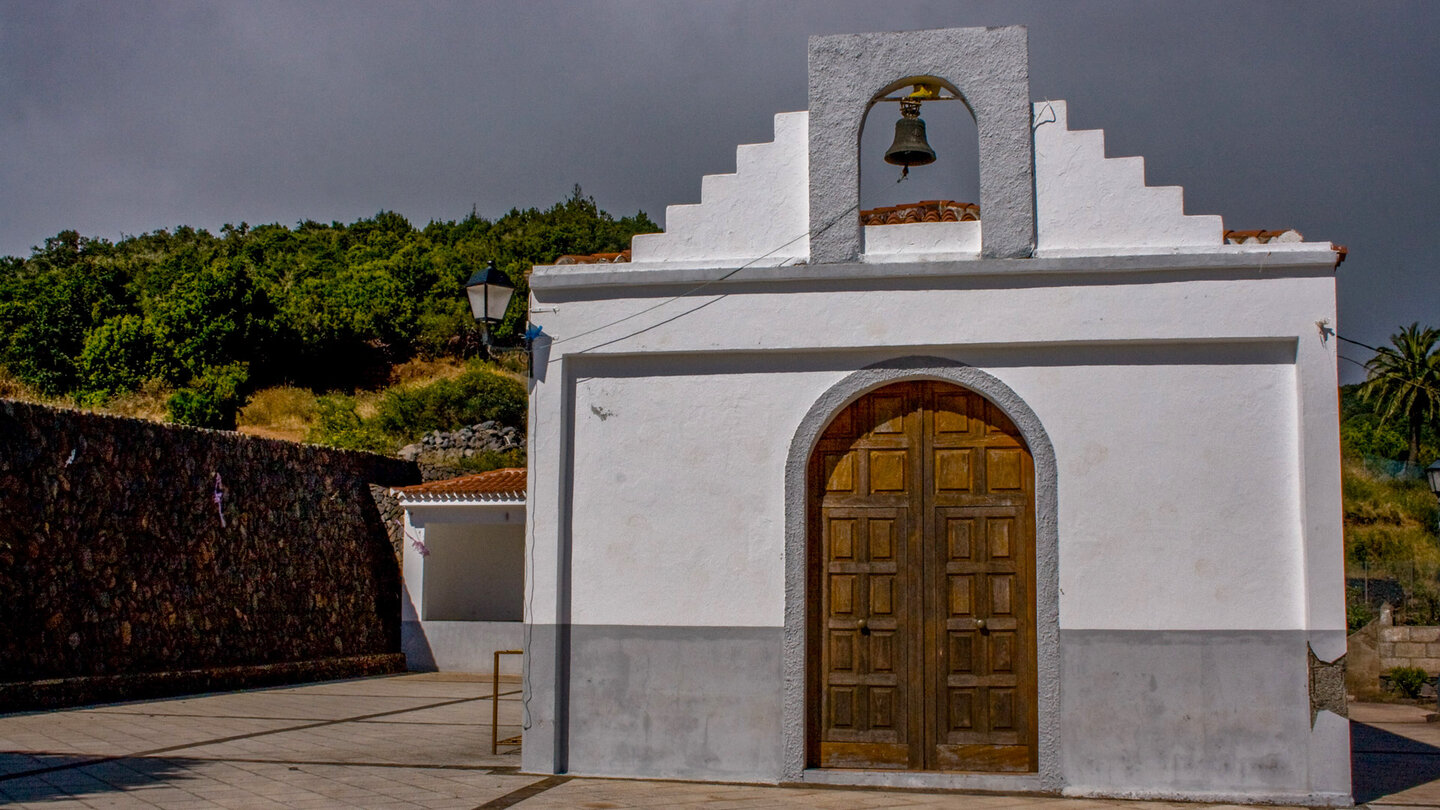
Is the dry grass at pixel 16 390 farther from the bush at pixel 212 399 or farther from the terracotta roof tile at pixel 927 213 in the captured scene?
the terracotta roof tile at pixel 927 213

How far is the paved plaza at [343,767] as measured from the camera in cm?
761

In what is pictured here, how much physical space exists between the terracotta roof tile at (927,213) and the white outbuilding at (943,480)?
3 cm

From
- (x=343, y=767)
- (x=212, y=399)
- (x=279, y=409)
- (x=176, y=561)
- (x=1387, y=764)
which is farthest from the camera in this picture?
(x=279, y=409)

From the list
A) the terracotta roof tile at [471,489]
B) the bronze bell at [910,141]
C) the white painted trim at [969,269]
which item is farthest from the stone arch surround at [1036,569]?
the terracotta roof tile at [471,489]

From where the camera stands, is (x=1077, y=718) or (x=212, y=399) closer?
(x=1077, y=718)

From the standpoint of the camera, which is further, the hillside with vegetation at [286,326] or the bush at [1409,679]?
the hillside with vegetation at [286,326]

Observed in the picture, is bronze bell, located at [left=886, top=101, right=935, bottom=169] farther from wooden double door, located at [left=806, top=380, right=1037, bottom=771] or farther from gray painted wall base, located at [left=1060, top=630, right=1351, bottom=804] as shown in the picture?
gray painted wall base, located at [left=1060, top=630, right=1351, bottom=804]

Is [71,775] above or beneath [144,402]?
beneath

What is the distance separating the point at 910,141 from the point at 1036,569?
3.48 meters

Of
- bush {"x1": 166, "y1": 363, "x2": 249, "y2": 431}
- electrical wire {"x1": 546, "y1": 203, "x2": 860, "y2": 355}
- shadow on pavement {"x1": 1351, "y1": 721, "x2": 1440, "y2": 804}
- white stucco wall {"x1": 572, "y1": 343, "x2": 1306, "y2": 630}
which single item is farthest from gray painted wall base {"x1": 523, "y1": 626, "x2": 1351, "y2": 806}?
bush {"x1": 166, "y1": 363, "x2": 249, "y2": 431}

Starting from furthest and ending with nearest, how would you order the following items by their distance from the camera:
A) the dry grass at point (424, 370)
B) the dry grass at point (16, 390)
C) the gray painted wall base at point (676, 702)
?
the dry grass at point (424, 370) < the dry grass at point (16, 390) < the gray painted wall base at point (676, 702)

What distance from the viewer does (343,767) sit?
903cm

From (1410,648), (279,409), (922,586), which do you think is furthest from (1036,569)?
(279,409)

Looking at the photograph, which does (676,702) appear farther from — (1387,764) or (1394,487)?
(1394,487)
